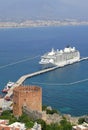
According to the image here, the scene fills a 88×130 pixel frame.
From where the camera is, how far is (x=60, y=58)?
5997cm

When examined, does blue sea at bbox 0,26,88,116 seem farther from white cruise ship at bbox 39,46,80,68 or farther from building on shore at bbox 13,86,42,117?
building on shore at bbox 13,86,42,117

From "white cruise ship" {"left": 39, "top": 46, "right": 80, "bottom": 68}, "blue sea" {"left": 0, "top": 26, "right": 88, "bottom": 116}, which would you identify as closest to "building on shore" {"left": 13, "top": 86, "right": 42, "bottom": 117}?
"blue sea" {"left": 0, "top": 26, "right": 88, "bottom": 116}

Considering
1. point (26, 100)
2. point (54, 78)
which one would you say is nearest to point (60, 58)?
point (54, 78)

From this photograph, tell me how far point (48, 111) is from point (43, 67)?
28.3m

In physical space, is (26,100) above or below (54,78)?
below

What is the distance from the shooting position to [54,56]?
2361 inches

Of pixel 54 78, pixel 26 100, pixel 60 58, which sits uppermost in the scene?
pixel 60 58

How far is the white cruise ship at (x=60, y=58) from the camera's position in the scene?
5639 cm

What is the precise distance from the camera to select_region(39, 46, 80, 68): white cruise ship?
56394 mm

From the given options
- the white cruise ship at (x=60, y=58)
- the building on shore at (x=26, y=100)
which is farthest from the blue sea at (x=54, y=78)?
the building on shore at (x=26, y=100)

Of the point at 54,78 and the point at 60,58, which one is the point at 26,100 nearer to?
the point at 54,78

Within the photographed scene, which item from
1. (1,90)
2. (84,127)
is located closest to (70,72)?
(1,90)

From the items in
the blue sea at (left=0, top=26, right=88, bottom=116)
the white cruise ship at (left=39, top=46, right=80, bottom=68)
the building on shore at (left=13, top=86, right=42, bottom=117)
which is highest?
the white cruise ship at (left=39, top=46, right=80, bottom=68)

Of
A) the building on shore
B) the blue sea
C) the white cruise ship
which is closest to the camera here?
the building on shore
